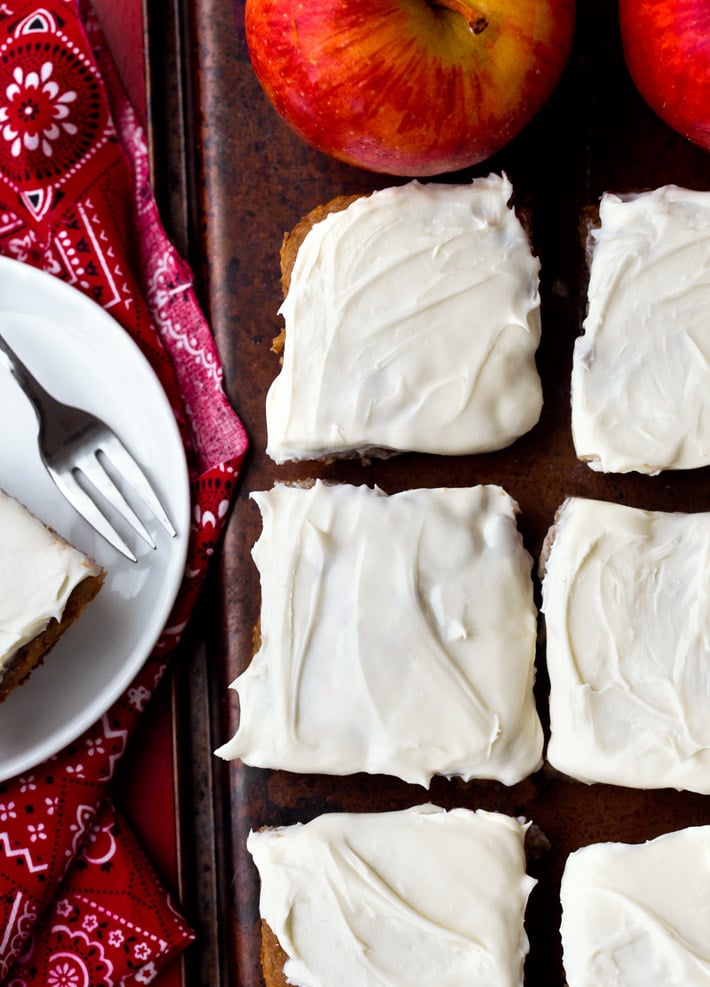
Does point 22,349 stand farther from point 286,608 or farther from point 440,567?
point 440,567

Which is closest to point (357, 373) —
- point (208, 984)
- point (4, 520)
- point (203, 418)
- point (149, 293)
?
point (203, 418)

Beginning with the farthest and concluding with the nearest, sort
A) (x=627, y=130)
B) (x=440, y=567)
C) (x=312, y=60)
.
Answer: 1. (x=627, y=130)
2. (x=440, y=567)
3. (x=312, y=60)

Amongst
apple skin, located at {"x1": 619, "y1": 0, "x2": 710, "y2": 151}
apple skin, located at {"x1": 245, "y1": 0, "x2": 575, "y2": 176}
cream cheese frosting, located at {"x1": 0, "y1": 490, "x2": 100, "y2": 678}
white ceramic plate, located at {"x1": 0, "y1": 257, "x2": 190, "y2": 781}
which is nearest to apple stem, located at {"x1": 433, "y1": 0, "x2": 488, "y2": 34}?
apple skin, located at {"x1": 245, "y1": 0, "x2": 575, "y2": 176}

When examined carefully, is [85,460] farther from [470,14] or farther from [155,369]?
[470,14]

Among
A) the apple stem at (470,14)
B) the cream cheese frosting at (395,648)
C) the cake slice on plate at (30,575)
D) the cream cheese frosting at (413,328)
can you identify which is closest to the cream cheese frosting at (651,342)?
the cream cheese frosting at (413,328)

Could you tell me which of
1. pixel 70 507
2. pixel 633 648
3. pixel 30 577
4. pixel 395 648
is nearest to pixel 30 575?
pixel 30 577

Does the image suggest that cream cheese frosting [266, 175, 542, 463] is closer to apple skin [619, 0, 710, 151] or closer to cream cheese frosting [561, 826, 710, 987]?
apple skin [619, 0, 710, 151]

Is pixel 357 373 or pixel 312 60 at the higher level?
pixel 312 60
